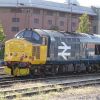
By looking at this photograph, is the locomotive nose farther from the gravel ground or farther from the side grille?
the gravel ground

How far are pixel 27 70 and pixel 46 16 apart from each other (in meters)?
66.1

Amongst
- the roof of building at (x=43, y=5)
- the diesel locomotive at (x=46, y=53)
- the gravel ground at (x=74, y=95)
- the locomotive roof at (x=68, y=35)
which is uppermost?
the roof of building at (x=43, y=5)

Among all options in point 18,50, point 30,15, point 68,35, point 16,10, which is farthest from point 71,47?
point 16,10

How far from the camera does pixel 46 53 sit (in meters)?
25.2

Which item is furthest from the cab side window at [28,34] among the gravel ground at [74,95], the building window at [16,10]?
the building window at [16,10]

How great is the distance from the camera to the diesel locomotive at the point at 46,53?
24234 millimetres

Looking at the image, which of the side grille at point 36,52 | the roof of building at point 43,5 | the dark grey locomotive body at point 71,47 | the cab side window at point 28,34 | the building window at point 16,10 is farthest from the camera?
the building window at point 16,10

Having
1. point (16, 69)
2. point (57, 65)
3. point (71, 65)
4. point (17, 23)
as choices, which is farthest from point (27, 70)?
point (17, 23)

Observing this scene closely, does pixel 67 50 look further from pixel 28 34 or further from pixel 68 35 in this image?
pixel 28 34

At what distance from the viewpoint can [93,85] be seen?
69.3 ft

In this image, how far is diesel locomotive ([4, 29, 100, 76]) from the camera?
24.2 metres

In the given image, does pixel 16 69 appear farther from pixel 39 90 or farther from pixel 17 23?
pixel 17 23

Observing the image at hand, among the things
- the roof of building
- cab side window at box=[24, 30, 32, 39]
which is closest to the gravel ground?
cab side window at box=[24, 30, 32, 39]

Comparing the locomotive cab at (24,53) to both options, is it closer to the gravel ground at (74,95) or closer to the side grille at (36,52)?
the side grille at (36,52)
